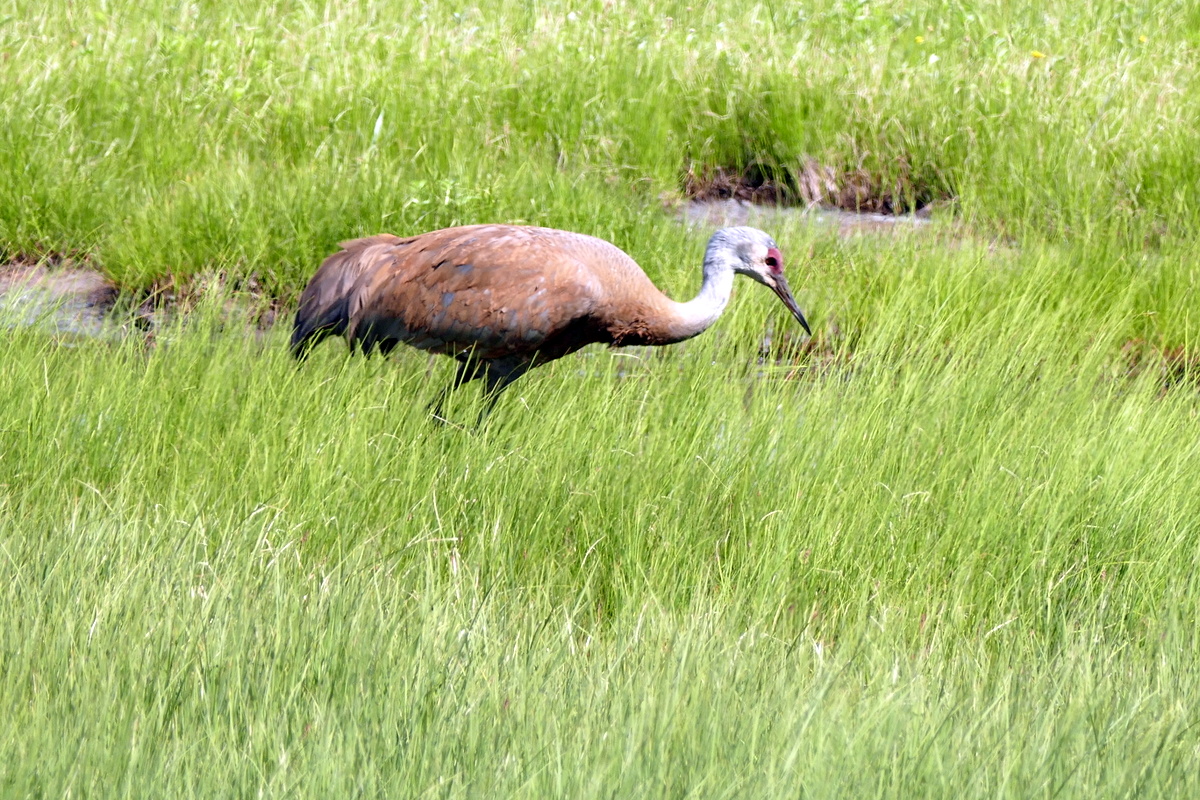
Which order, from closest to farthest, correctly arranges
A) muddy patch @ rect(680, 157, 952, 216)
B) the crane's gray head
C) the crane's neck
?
the crane's neck, the crane's gray head, muddy patch @ rect(680, 157, 952, 216)

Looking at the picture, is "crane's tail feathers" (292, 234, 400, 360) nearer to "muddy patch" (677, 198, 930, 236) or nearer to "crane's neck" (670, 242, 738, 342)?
"crane's neck" (670, 242, 738, 342)

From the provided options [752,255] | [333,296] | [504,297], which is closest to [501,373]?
[504,297]

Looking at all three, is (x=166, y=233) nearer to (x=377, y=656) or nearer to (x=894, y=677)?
(x=377, y=656)

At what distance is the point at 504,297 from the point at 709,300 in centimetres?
83

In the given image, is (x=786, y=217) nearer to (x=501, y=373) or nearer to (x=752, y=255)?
(x=752, y=255)

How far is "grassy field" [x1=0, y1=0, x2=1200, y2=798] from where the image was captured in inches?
99.3

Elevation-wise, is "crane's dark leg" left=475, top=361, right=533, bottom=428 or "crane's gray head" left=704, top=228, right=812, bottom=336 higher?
"crane's gray head" left=704, top=228, right=812, bottom=336

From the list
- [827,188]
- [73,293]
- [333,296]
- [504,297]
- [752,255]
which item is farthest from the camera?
[827,188]

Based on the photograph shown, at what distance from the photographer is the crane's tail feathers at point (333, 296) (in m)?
5.31

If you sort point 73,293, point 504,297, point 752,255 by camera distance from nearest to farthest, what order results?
point 504,297, point 752,255, point 73,293

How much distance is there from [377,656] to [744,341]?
11.3 feet

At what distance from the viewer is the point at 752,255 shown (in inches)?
216

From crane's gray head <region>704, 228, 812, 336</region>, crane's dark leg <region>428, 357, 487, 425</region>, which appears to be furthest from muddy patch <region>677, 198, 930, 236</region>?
crane's dark leg <region>428, 357, 487, 425</region>

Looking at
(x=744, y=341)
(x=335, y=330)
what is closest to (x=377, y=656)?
(x=335, y=330)
